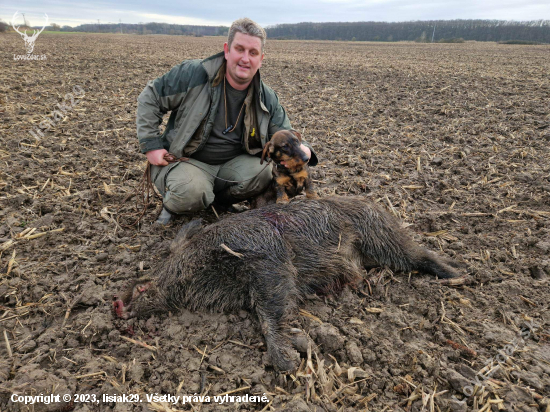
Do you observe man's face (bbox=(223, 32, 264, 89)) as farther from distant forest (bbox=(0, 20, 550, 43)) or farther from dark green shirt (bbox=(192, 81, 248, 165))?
distant forest (bbox=(0, 20, 550, 43))

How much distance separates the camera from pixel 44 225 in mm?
4234

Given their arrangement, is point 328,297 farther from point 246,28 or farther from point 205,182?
point 246,28

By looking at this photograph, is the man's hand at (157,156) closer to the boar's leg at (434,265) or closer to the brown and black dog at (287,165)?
the brown and black dog at (287,165)

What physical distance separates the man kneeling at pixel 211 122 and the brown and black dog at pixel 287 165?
0.23m

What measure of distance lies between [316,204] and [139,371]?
2.15 m

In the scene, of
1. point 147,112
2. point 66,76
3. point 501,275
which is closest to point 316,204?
point 501,275

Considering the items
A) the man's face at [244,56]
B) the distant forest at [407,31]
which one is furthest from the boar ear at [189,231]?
the distant forest at [407,31]

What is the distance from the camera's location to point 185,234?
3734 mm

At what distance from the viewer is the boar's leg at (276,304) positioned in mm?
2869

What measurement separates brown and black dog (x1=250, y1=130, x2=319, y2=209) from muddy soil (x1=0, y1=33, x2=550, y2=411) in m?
1.08

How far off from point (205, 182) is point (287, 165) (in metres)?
1.05

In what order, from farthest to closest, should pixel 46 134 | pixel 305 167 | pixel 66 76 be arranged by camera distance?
1. pixel 66 76
2. pixel 46 134
3. pixel 305 167

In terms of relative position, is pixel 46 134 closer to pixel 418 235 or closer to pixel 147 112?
pixel 147 112

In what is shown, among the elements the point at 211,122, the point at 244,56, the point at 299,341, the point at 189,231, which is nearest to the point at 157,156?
the point at 211,122
